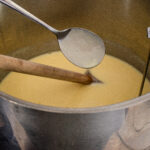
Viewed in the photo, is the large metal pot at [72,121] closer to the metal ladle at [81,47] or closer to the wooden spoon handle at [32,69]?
the wooden spoon handle at [32,69]

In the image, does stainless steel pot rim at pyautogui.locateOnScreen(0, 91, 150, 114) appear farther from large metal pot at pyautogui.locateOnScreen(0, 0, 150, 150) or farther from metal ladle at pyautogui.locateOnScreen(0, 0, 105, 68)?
metal ladle at pyautogui.locateOnScreen(0, 0, 105, 68)

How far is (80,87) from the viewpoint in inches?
33.6

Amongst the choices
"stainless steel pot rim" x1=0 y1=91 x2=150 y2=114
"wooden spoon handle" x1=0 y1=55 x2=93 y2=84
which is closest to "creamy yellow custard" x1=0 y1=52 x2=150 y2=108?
"wooden spoon handle" x1=0 y1=55 x2=93 y2=84

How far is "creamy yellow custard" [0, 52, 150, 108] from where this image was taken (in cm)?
82

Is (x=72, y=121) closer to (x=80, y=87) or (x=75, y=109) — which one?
(x=75, y=109)

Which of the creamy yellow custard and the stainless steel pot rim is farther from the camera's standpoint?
the creamy yellow custard

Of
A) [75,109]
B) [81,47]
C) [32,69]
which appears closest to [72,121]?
[75,109]

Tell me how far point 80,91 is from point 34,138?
0.37 m

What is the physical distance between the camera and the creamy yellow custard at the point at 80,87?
32.2 inches

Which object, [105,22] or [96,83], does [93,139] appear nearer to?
[96,83]

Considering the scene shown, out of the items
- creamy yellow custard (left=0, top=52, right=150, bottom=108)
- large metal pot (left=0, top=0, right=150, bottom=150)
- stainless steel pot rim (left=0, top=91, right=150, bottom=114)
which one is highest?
stainless steel pot rim (left=0, top=91, right=150, bottom=114)

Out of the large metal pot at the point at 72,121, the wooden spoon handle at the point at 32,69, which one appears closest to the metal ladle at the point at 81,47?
the wooden spoon handle at the point at 32,69

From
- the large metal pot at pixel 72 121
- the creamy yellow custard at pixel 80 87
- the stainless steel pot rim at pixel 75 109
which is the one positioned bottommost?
the creamy yellow custard at pixel 80 87

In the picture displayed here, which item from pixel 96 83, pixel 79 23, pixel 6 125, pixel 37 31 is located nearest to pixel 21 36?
pixel 37 31
